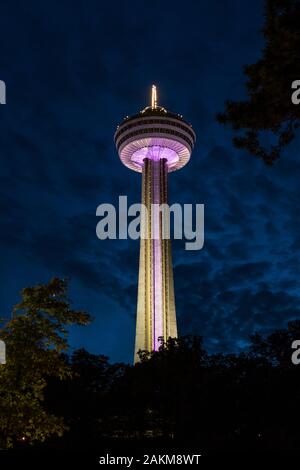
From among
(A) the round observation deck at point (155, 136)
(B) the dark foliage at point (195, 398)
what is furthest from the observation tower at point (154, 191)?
(B) the dark foliage at point (195, 398)

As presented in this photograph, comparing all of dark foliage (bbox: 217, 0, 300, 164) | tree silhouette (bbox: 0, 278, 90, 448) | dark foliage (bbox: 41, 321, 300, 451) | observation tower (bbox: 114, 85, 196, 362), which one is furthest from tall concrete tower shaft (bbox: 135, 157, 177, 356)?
dark foliage (bbox: 217, 0, 300, 164)

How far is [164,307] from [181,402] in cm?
4504

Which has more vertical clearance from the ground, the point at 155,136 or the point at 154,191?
the point at 155,136

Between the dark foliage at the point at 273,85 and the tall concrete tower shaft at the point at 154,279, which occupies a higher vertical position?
the tall concrete tower shaft at the point at 154,279

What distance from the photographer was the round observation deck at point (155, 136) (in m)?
110

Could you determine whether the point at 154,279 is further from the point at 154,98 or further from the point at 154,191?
the point at 154,98

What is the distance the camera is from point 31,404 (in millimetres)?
23156

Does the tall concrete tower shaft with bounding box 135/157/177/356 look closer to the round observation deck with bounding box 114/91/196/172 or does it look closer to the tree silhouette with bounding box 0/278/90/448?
the round observation deck with bounding box 114/91/196/172

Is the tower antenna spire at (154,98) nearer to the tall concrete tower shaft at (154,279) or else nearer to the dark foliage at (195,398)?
the tall concrete tower shaft at (154,279)

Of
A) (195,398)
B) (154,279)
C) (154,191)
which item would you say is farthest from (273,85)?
(154,191)

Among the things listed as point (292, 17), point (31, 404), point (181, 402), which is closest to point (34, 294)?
point (31, 404)

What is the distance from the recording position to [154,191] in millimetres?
109062

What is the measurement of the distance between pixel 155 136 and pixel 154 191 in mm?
10242

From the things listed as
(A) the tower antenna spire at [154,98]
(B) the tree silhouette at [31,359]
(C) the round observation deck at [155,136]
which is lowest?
(B) the tree silhouette at [31,359]
